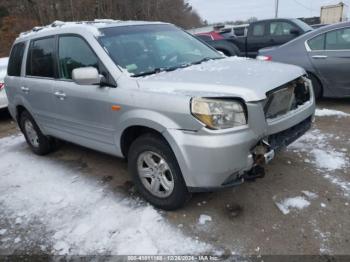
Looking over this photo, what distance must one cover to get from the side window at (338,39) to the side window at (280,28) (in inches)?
169

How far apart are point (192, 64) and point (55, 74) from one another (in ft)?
5.74

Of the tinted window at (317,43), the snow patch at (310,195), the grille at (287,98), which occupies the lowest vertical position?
the snow patch at (310,195)

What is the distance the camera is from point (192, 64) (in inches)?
150

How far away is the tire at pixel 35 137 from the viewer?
5.11 m

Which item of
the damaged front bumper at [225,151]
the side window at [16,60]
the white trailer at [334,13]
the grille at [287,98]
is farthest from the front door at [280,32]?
the white trailer at [334,13]

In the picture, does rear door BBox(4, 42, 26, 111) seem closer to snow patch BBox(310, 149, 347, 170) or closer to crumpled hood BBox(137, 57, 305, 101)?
crumpled hood BBox(137, 57, 305, 101)

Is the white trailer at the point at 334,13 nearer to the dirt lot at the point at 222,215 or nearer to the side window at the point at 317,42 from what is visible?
the side window at the point at 317,42

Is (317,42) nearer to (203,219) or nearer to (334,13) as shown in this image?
(203,219)

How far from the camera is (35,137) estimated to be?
5297 millimetres

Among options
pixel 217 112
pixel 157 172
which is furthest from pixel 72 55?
pixel 217 112

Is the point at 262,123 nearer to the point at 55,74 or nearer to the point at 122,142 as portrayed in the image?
the point at 122,142

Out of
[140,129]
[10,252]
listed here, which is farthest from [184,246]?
[10,252]

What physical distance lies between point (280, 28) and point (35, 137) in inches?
330

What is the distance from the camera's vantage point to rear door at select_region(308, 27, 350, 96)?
6025 mm
